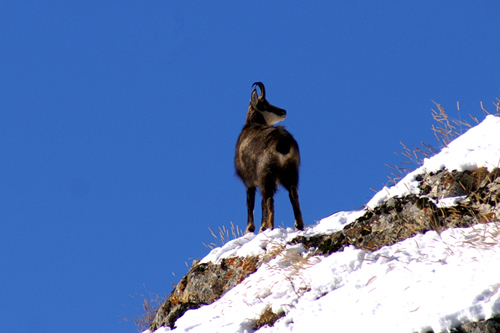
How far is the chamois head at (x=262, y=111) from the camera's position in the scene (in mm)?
9859

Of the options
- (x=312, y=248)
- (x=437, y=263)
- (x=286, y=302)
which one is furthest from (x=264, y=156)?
(x=437, y=263)

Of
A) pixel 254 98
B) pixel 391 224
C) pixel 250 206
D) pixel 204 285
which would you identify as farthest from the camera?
pixel 254 98

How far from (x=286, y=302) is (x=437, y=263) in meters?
1.35

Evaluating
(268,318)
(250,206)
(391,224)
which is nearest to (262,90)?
(250,206)

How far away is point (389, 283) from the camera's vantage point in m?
4.14

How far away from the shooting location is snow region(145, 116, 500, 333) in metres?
3.64

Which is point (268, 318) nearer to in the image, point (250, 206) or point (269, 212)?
point (269, 212)

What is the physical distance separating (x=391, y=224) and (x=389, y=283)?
4.64ft

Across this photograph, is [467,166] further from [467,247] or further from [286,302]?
[286,302]

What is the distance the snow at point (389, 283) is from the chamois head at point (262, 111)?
400cm

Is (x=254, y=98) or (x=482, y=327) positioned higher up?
(x=254, y=98)

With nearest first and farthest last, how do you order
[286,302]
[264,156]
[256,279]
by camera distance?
1. [286,302]
2. [256,279]
3. [264,156]

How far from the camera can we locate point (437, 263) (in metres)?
4.19

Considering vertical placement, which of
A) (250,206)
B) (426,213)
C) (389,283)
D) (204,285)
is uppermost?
(250,206)
